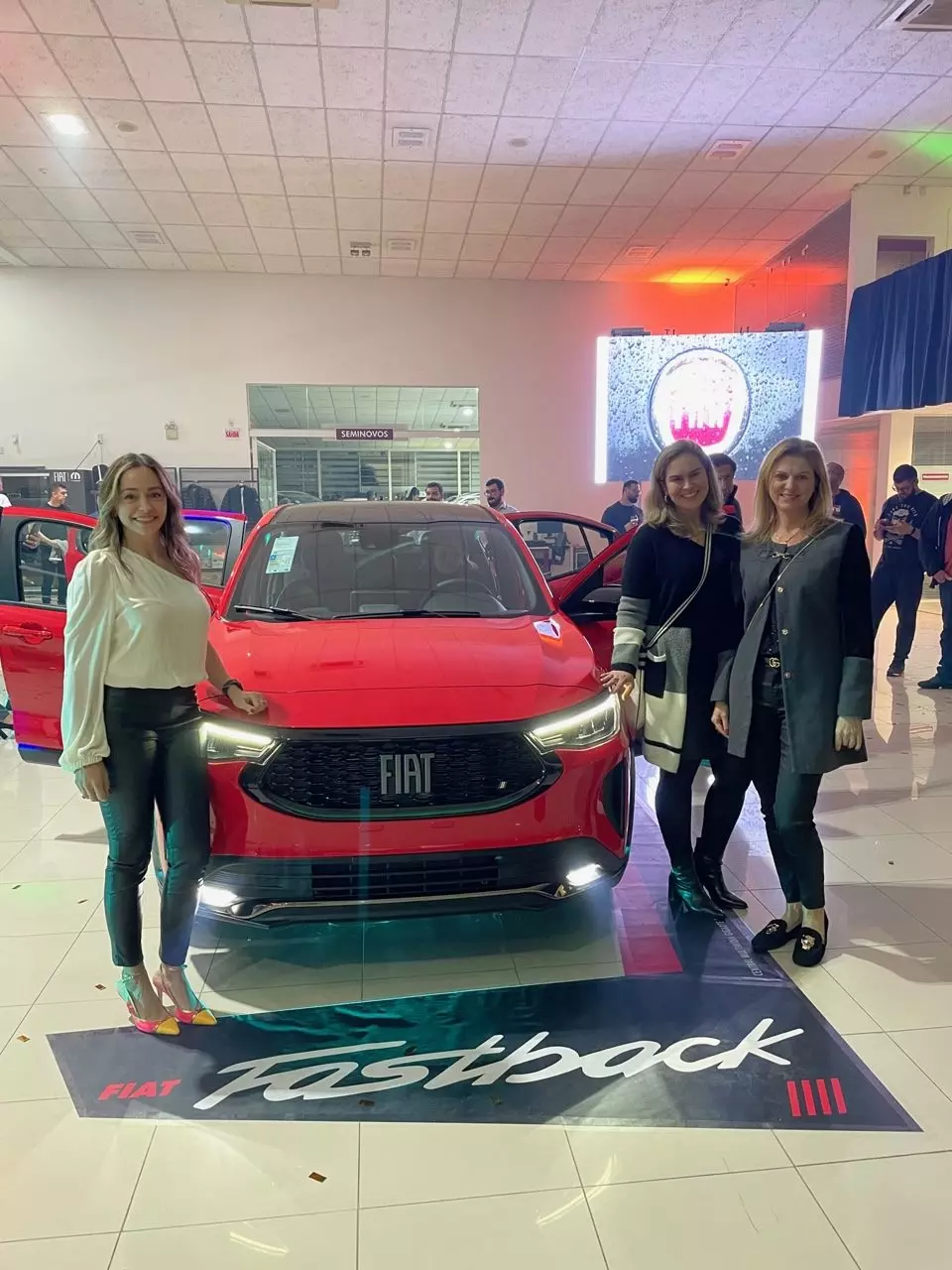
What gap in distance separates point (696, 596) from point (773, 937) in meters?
1.11

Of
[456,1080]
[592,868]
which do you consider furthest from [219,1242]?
[592,868]

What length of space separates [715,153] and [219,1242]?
8492mm

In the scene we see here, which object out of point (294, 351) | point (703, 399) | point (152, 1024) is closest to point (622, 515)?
point (703, 399)

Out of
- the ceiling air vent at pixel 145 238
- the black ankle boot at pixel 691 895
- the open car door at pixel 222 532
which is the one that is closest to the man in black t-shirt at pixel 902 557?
the black ankle boot at pixel 691 895

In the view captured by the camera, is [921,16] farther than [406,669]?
Answer: Yes

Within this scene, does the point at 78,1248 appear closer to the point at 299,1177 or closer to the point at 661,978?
the point at 299,1177

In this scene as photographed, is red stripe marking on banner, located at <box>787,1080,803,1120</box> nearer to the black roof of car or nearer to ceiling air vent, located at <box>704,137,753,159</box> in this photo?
the black roof of car

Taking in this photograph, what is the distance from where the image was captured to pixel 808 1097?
1948mm

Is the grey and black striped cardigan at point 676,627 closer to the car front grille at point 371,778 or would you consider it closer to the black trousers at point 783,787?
the black trousers at point 783,787

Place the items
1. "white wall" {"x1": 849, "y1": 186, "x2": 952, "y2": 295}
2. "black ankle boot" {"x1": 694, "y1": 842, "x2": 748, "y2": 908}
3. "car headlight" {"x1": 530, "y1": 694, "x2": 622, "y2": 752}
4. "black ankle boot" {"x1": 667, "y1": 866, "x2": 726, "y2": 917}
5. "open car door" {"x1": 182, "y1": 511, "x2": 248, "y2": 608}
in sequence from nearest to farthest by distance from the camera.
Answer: "car headlight" {"x1": 530, "y1": 694, "x2": 622, "y2": 752}, "black ankle boot" {"x1": 667, "y1": 866, "x2": 726, "y2": 917}, "black ankle boot" {"x1": 694, "y1": 842, "x2": 748, "y2": 908}, "open car door" {"x1": 182, "y1": 511, "x2": 248, "y2": 608}, "white wall" {"x1": 849, "y1": 186, "x2": 952, "y2": 295}

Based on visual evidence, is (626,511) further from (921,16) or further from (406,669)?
(406,669)

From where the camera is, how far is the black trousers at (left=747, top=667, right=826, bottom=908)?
2438 millimetres

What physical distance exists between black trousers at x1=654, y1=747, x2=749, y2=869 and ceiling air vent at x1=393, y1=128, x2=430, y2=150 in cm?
638

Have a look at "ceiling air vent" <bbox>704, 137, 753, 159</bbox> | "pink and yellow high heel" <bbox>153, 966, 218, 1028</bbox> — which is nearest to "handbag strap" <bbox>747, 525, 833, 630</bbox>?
"pink and yellow high heel" <bbox>153, 966, 218, 1028</bbox>
